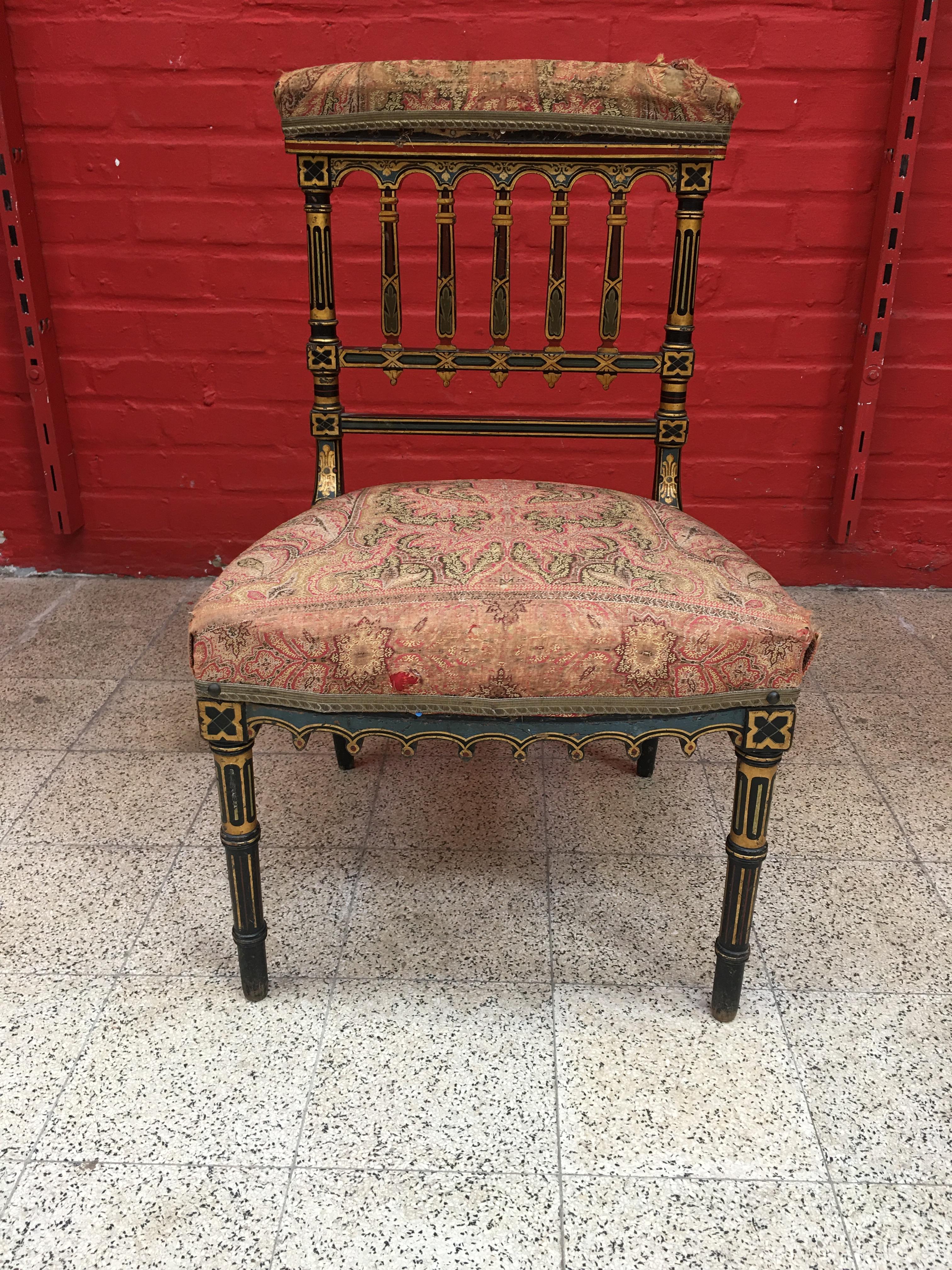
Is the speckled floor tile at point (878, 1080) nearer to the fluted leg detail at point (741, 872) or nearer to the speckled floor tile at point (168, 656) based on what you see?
the fluted leg detail at point (741, 872)

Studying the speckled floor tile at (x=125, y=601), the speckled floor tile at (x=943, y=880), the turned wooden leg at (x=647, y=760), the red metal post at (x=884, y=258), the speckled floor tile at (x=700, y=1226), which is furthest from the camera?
the speckled floor tile at (x=125, y=601)

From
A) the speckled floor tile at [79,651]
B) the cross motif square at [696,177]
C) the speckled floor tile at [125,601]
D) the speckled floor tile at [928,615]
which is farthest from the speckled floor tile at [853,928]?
the speckled floor tile at [125,601]

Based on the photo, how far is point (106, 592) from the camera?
2590mm

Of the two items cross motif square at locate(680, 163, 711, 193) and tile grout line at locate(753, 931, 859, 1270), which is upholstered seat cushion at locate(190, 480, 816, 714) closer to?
tile grout line at locate(753, 931, 859, 1270)

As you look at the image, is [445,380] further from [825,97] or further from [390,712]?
[825,97]

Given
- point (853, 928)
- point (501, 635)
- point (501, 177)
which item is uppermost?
point (501, 177)

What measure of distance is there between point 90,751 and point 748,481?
159 cm

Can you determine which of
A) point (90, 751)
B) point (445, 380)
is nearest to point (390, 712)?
point (445, 380)

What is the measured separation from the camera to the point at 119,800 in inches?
69.3

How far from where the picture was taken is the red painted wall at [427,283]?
2.21 meters

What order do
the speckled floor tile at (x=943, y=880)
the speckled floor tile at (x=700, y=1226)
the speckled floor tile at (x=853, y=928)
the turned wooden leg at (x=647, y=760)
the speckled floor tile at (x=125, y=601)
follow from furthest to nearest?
1. the speckled floor tile at (x=125, y=601)
2. the turned wooden leg at (x=647, y=760)
3. the speckled floor tile at (x=943, y=880)
4. the speckled floor tile at (x=853, y=928)
5. the speckled floor tile at (x=700, y=1226)

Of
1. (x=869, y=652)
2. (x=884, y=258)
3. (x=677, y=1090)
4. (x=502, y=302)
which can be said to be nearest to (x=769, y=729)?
(x=677, y=1090)

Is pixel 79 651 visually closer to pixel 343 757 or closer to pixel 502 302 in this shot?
pixel 343 757

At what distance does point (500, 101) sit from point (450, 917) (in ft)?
3.65
